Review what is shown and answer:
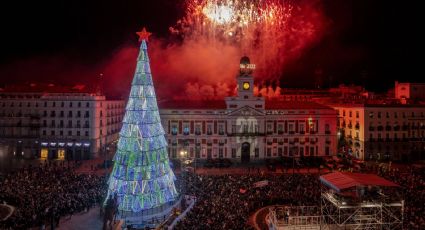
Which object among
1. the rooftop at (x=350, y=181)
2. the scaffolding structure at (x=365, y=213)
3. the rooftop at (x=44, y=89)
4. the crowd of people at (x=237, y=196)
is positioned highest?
the rooftop at (x=44, y=89)

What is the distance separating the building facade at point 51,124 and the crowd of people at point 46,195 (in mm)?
20200

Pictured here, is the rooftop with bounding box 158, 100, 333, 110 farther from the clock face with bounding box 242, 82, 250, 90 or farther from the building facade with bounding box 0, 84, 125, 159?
the building facade with bounding box 0, 84, 125, 159

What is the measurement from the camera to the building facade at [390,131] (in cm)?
6425

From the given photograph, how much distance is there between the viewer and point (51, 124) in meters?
64.8

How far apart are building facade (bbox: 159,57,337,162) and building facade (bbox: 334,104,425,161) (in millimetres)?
4926

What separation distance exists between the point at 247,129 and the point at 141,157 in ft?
115

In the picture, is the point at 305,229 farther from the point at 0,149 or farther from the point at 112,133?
the point at 112,133

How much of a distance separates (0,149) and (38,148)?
8.55 m

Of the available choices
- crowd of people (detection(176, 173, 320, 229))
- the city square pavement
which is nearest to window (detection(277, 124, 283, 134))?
crowd of people (detection(176, 173, 320, 229))

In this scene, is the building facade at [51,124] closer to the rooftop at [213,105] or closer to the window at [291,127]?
the rooftop at [213,105]

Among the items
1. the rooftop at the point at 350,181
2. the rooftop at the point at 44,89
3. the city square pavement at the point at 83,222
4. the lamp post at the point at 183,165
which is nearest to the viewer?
A: the rooftop at the point at 350,181

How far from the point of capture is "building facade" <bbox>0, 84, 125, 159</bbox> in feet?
211

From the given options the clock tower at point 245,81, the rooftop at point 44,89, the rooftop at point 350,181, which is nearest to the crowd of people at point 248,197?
the rooftop at point 350,181

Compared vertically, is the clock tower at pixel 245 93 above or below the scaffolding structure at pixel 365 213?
above
